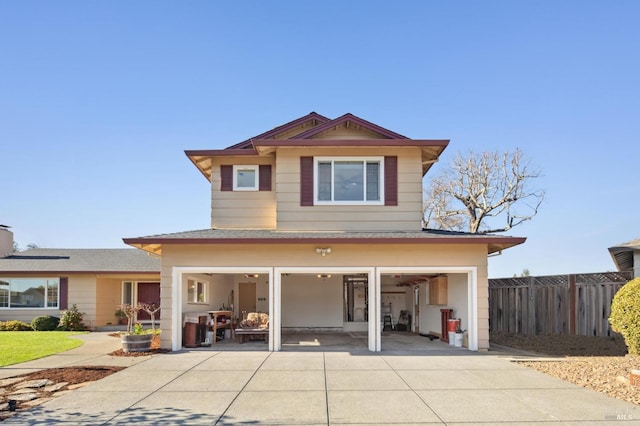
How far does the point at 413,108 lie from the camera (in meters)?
20.1

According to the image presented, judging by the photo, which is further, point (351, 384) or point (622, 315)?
point (622, 315)

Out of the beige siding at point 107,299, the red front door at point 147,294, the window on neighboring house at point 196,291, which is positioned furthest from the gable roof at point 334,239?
the red front door at point 147,294

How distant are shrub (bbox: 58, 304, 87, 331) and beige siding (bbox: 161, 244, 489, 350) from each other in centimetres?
948

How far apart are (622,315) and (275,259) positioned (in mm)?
8061

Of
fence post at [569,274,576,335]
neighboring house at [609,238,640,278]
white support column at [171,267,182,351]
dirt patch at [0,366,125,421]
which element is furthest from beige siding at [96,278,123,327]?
neighboring house at [609,238,640,278]

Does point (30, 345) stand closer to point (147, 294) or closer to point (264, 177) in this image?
point (264, 177)

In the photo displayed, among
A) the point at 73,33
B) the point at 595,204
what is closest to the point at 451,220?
the point at 595,204

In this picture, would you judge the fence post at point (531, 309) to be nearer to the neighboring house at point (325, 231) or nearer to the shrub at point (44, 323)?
the neighboring house at point (325, 231)

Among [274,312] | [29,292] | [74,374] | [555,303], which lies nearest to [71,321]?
[29,292]

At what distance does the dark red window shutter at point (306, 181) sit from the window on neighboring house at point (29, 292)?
1324 cm

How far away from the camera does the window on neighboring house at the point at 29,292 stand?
21109 millimetres

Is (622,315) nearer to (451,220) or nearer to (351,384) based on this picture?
(351,384)

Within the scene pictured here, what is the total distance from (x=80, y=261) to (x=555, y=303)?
1940cm

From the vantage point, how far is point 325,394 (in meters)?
7.73
